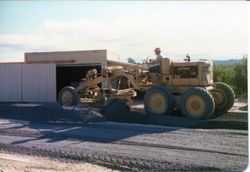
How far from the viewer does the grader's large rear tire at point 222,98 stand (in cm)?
1686

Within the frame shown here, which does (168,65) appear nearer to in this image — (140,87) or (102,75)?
(140,87)

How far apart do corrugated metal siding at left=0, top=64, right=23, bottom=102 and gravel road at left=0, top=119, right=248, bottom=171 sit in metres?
9.37

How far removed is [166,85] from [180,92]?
1.80 feet

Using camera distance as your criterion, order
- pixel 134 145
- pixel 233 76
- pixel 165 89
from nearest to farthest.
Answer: pixel 134 145 → pixel 165 89 → pixel 233 76

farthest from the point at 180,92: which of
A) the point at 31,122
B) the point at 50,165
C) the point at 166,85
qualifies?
the point at 50,165

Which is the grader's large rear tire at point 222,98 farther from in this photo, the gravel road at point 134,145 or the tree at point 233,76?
the tree at point 233,76

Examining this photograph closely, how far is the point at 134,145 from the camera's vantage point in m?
11.8

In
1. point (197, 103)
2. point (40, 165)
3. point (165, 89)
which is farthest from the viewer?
point (165, 89)

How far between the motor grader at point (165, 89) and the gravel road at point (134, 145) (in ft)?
5.13

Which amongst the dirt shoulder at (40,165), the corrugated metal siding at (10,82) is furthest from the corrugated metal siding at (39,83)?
the dirt shoulder at (40,165)

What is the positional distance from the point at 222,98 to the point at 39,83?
10.8m

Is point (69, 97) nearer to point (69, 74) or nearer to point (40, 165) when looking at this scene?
point (69, 74)

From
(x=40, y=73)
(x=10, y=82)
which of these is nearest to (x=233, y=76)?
(x=40, y=73)

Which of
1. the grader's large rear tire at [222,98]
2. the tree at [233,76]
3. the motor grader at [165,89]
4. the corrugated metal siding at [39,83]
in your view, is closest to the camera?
the motor grader at [165,89]
